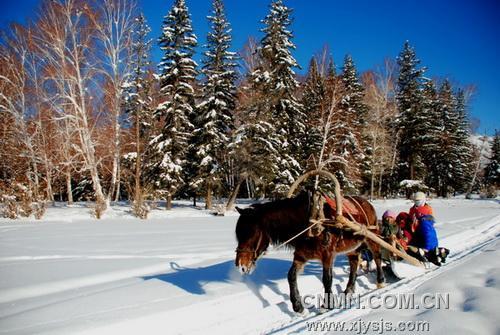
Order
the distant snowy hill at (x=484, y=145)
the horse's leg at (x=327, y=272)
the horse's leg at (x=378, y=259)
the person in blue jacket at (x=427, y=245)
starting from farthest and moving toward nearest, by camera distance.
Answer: the distant snowy hill at (x=484, y=145) → the person in blue jacket at (x=427, y=245) → the horse's leg at (x=378, y=259) → the horse's leg at (x=327, y=272)

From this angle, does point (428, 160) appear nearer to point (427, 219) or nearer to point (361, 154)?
point (361, 154)

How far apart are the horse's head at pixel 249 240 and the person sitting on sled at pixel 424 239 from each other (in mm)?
3352

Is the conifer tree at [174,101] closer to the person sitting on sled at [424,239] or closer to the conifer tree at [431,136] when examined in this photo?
the person sitting on sled at [424,239]

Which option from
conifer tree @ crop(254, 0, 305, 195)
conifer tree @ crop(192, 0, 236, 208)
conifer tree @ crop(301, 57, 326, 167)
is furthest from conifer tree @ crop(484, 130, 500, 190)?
conifer tree @ crop(192, 0, 236, 208)

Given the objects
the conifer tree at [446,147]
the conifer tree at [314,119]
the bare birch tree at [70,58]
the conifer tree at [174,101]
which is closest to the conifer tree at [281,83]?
the conifer tree at [314,119]

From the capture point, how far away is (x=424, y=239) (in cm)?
625

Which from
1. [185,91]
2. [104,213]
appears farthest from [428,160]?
[104,213]

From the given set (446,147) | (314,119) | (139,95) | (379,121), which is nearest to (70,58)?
(139,95)

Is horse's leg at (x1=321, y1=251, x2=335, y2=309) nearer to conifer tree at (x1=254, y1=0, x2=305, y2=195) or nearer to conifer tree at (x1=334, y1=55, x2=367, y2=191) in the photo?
conifer tree at (x1=254, y1=0, x2=305, y2=195)

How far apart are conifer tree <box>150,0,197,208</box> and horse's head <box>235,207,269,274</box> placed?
59.5 feet

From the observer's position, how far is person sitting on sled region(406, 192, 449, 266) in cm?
620

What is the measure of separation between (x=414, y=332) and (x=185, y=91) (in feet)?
74.0

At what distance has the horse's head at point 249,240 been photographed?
4285 millimetres

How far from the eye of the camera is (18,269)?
20.1 ft
